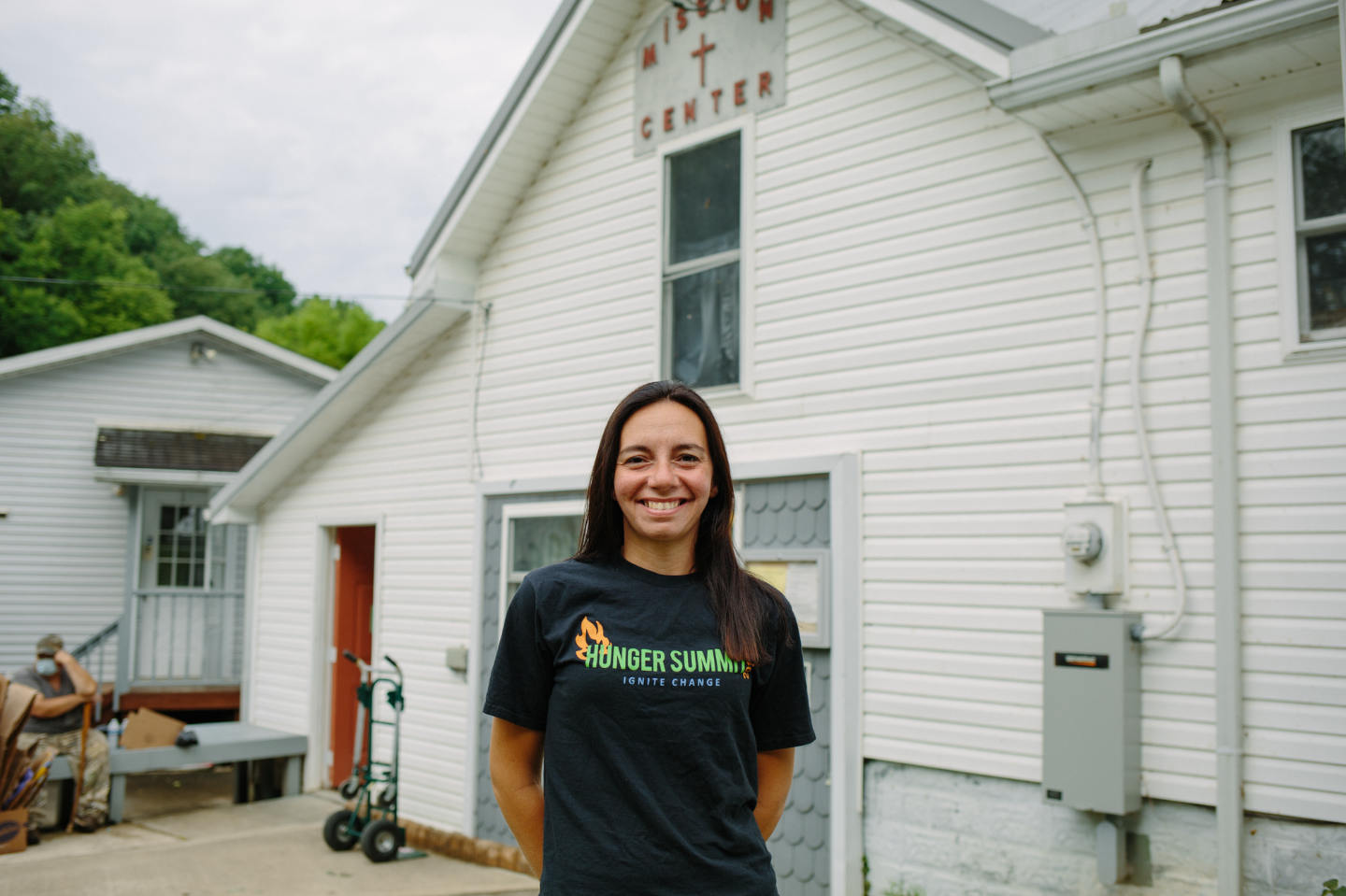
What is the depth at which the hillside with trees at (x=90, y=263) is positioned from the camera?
107 feet

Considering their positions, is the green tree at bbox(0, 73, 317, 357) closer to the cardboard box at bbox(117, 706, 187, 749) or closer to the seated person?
the cardboard box at bbox(117, 706, 187, 749)

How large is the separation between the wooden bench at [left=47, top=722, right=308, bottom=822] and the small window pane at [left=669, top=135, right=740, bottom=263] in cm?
684

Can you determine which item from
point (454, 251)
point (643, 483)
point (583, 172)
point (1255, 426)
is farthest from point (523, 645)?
point (454, 251)

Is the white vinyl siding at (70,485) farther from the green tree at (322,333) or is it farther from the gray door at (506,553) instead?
the green tree at (322,333)

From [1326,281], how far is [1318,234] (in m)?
0.21

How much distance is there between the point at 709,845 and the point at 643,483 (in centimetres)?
74

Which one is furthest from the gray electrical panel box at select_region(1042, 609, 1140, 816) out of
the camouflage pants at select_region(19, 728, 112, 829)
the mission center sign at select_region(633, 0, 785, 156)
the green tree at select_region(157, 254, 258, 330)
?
the green tree at select_region(157, 254, 258, 330)

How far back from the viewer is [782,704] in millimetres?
2471

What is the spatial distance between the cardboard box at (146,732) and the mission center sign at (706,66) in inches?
289

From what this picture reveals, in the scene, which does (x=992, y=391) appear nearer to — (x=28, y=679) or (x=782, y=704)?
(x=782, y=704)

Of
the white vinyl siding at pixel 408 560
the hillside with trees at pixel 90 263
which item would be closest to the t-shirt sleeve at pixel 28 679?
the white vinyl siding at pixel 408 560

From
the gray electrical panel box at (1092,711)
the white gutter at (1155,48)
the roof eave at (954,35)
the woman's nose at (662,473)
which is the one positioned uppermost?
the roof eave at (954,35)

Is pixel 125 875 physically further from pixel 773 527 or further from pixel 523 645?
pixel 523 645

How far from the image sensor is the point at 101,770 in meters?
9.98
